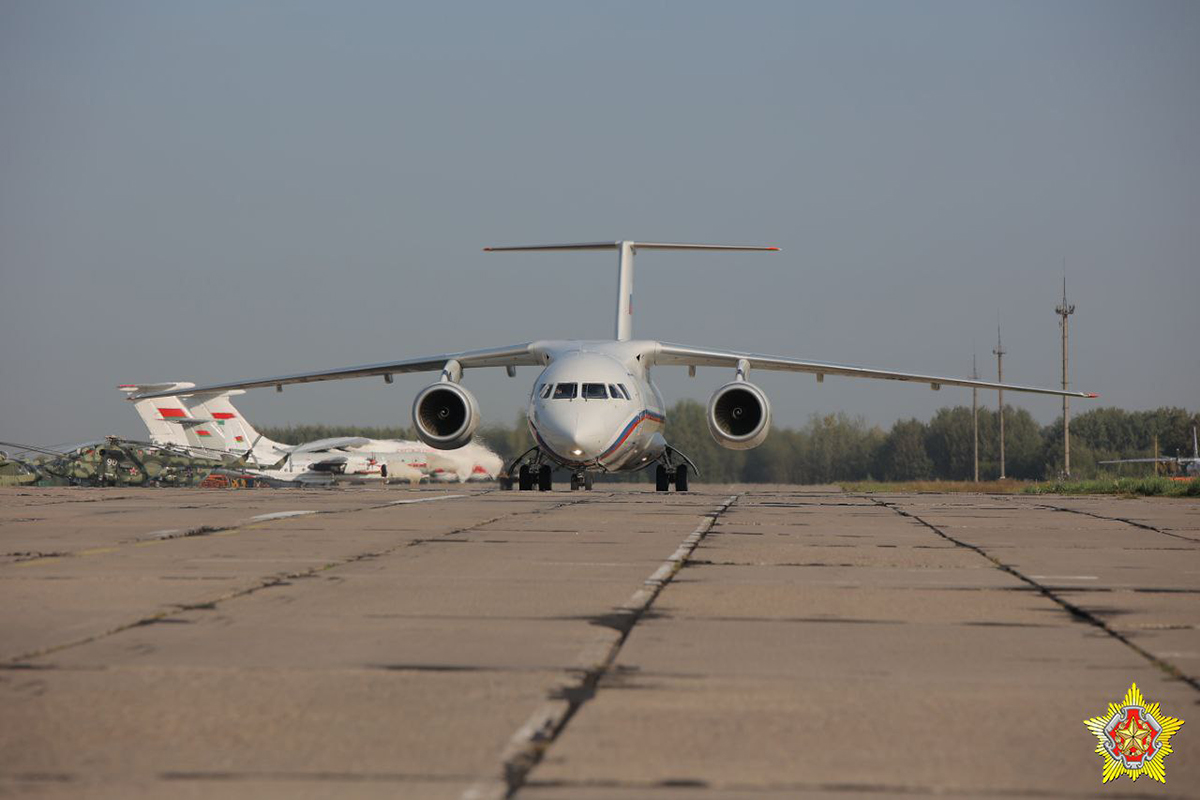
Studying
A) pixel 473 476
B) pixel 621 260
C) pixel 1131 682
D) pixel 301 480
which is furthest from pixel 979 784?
pixel 473 476

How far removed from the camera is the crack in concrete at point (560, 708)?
3572 millimetres

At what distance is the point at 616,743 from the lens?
13.1 feet

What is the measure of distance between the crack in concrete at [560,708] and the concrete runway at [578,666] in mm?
14

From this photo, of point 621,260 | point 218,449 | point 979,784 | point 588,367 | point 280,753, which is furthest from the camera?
point 218,449

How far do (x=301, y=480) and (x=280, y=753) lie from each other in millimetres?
53611

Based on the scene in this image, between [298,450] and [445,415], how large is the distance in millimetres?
32800

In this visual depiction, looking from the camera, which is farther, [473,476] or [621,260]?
[473,476]

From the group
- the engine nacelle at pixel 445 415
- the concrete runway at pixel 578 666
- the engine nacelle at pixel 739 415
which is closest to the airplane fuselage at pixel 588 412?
the engine nacelle at pixel 445 415

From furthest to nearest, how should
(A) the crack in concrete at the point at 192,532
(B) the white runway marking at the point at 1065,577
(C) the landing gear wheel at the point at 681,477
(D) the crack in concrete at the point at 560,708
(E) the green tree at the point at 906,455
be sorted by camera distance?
(E) the green tree at the point at 906,455 < (C) the landing gear wheel at the point at 681,477 < (A) the crack in concrete at the point at 192,532 < (B) the white runway marking at the point at 1065,577 < (D) the crack in concrete at the point at 560,708

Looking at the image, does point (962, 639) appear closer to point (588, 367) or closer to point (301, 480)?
point (588, 367)

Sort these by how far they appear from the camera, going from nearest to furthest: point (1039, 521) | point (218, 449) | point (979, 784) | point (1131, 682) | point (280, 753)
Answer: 1. point (979, 784)
2. point (280, 753)
3. point (1131, 682)
4. point (1039, 521)
5. point (218, 449)

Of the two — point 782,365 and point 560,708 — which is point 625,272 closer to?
point 782,365

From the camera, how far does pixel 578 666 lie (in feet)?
17.2

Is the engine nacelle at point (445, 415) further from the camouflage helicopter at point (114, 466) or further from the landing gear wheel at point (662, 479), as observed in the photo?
the camouflage helicopter at point (114, 466)
